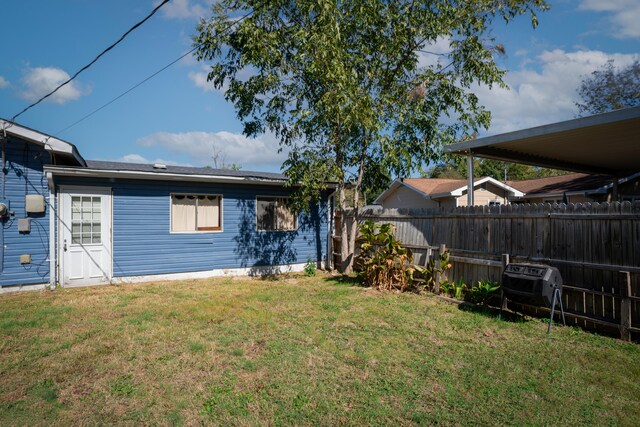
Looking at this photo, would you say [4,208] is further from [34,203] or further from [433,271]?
[433,271]

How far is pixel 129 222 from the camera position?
8.41m

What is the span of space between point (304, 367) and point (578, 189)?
15.1 metres

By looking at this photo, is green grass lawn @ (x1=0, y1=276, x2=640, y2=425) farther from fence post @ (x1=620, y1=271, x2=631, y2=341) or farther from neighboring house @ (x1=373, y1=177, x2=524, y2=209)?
neighboring house @ (x1=373, y1=177, x2=524, y2=209)

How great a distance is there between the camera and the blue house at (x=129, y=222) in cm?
748

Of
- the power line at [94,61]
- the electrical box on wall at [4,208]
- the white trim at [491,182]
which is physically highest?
the power line at [94,61]

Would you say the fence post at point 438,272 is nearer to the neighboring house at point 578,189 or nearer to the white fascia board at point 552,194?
the neighboring house at point 578,189

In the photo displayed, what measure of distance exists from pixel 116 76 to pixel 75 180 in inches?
139

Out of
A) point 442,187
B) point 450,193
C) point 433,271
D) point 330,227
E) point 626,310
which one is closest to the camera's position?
point 626,310

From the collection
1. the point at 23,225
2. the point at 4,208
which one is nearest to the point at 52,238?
the point at 23,225

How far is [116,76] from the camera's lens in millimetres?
9734

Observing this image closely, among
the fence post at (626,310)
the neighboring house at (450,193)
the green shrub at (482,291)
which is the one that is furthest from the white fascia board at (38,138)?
the neighboring house at (450,193)

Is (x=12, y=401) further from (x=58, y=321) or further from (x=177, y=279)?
(x=177, y=279)

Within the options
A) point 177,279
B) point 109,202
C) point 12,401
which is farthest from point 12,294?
point 12,401

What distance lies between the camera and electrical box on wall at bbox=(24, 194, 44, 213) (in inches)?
293
